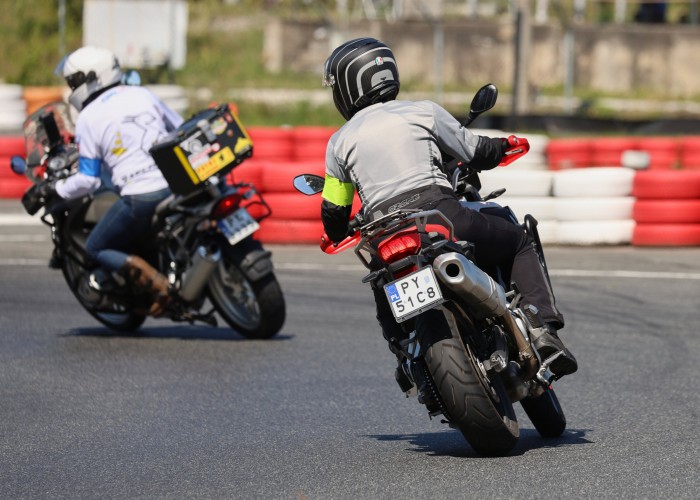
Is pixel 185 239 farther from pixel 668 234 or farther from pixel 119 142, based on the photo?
pixel 668 234

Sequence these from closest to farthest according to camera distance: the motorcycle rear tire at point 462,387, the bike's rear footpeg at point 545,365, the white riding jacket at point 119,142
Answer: the motorcycle rear tire at point 462,387 < the bike's rear footpeg at point 545,365 < the white riding jacket at point 119,142

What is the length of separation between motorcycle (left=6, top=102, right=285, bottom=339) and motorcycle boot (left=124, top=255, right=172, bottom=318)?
0.05 m

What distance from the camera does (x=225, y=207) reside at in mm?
8984

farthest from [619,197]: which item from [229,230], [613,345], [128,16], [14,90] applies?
[128,16]

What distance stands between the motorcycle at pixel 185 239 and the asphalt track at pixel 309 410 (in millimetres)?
221

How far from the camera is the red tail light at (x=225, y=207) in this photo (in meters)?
8.98

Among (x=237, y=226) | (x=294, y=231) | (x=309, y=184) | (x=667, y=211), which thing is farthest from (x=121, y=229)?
(x=667, y=211)

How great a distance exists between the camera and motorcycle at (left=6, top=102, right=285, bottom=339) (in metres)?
8.95

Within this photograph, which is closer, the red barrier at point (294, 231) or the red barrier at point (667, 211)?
the red barrier at point (667, 211)

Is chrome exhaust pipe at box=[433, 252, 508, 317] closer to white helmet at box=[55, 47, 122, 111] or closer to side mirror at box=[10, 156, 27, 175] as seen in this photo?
white helmet at box=[55, 47, 122, 111]

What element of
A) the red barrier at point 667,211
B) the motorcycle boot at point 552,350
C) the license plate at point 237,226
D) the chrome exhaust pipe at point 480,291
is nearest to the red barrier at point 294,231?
the red barrier at point 667,211

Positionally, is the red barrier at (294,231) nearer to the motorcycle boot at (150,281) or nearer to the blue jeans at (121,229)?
Result: the blue jeans at (121,229)

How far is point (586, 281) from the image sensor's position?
11.7 m

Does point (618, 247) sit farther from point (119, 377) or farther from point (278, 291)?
point (119, 377)
